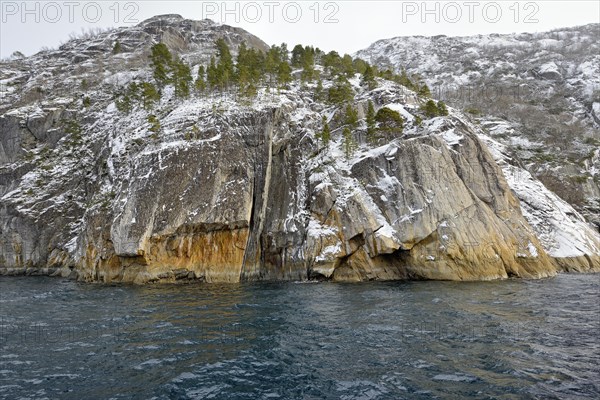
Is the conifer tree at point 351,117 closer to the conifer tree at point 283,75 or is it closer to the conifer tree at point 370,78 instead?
the conifer tree at point 370,78

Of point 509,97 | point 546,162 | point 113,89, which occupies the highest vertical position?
point 509,97

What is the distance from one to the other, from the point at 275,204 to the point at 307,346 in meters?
23.9

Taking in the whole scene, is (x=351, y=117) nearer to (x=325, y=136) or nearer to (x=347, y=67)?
(x=325, y=136)

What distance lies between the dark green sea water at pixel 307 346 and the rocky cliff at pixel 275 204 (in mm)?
7933

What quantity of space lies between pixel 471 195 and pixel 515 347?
24082 mm

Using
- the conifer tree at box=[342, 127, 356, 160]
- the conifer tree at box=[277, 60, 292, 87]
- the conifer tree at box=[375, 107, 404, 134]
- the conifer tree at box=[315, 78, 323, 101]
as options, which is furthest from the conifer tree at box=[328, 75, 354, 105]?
the conifer tree at box=[342, 127, 356, 160]

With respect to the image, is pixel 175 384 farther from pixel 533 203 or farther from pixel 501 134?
pixel 501 134

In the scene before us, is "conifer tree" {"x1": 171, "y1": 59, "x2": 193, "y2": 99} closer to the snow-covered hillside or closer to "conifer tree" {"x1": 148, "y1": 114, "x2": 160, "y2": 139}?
"conifer tree" {"x1": 148, "y1": 114, "x2": 160, "y2": 139}

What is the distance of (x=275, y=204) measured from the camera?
37.5 m

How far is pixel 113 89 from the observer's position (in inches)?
2445

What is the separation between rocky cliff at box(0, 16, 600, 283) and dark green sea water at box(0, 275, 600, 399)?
7.93m

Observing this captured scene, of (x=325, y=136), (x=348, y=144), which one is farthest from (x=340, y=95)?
(x=348, y=144)

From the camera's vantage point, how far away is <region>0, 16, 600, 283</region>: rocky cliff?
1288 inches

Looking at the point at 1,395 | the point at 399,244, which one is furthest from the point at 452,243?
the point at 1,395
